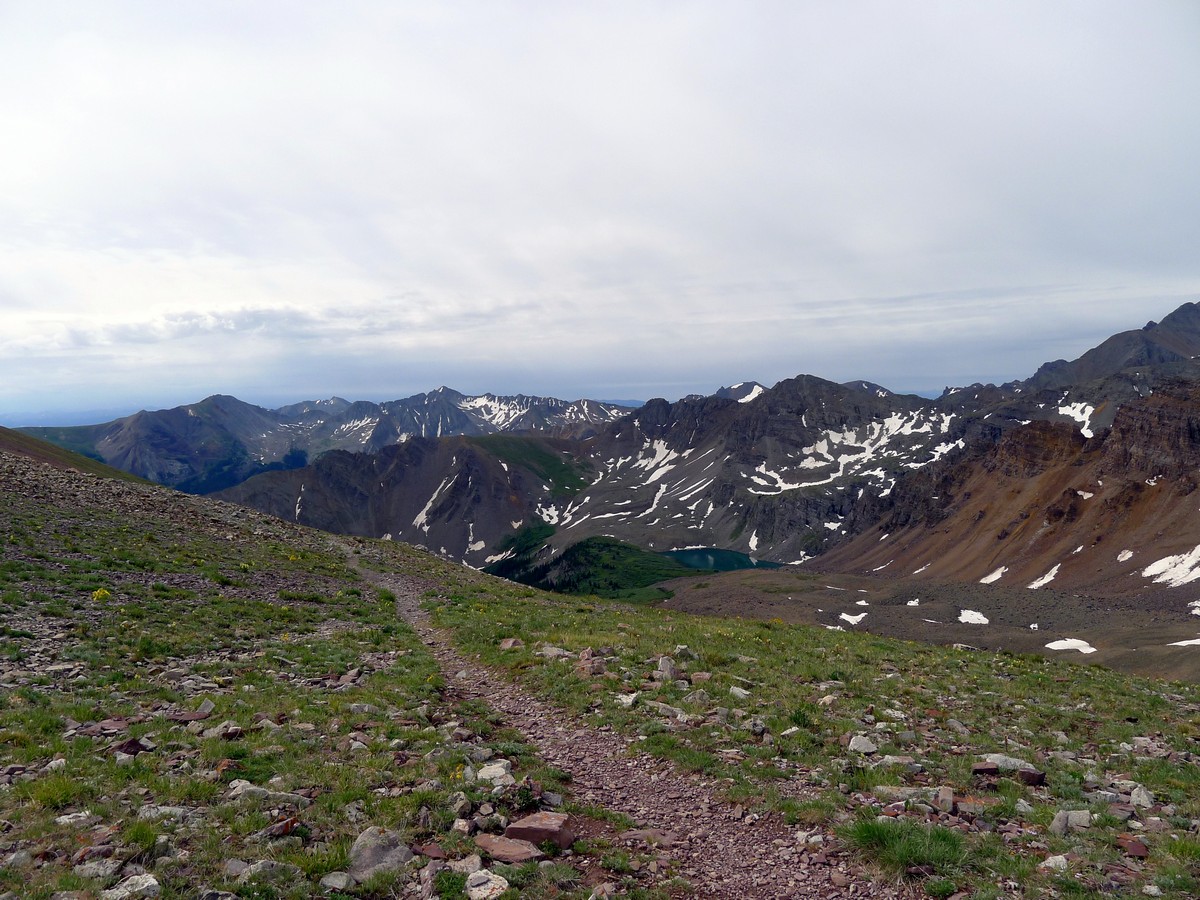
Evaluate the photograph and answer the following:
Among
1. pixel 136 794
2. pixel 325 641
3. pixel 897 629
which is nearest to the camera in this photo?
pixel 136 794

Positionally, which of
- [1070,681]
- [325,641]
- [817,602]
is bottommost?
[817,602]

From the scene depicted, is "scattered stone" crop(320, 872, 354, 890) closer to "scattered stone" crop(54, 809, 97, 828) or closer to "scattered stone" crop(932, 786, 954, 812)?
"scattered stone" crop(54, 809, 97, 828)

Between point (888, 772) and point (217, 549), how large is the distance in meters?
40.2

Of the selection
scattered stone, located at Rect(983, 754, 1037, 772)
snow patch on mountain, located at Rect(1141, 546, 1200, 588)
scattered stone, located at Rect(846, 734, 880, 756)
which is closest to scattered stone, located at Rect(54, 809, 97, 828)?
scattered stone, located at Rect(846, 734, 880, 756)

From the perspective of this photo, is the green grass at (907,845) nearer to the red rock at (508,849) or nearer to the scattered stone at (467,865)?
the red rock at (508,849)

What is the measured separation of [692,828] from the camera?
11117mm

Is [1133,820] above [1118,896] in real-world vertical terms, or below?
below

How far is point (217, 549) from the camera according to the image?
38.2 metres

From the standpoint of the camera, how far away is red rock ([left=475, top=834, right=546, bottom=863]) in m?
9.29

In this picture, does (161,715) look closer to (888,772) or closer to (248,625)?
(248,625)

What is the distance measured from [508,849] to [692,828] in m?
3.70

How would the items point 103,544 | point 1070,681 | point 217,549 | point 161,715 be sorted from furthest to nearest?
point 217,549
point 103,544
point 1070,681
point 161,715

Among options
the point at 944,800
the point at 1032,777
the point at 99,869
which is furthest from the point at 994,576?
the point at 99,869

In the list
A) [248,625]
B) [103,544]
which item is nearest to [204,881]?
[248,625]
